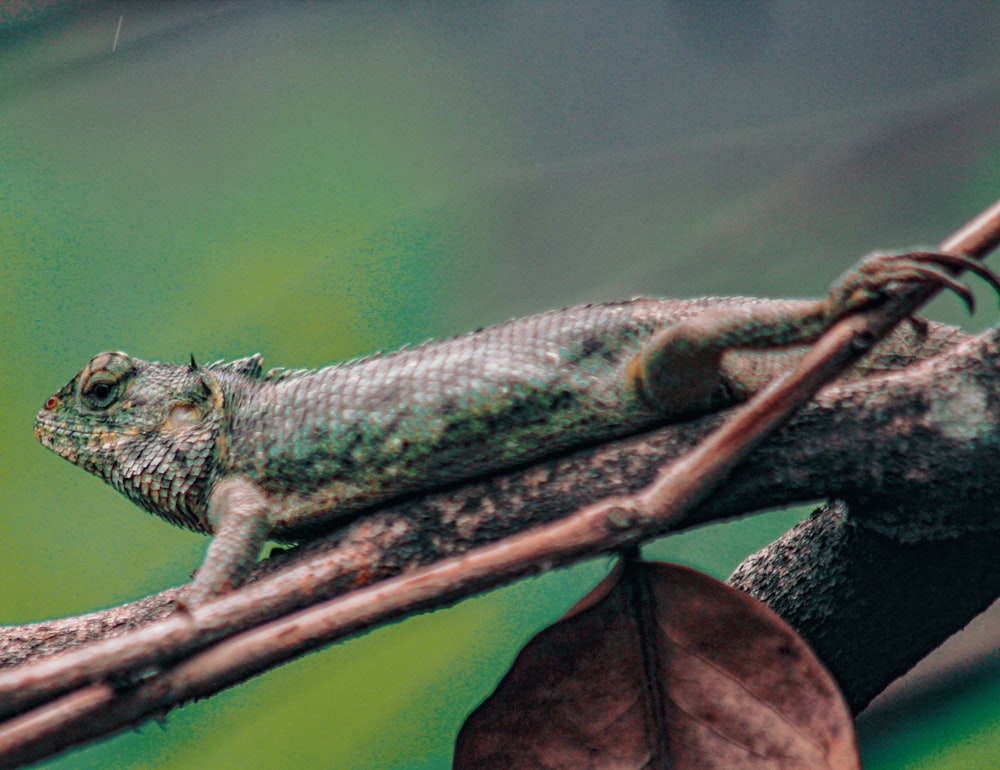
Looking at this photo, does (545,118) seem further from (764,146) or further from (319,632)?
(319,632)

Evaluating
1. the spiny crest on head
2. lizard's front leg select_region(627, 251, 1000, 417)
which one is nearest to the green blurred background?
the spiny crest on head

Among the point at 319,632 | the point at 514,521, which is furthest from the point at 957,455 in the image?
the point at 319,632

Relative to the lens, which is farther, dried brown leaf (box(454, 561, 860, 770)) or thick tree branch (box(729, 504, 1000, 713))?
thick tree branch (box(729, 504, 1000, 713))

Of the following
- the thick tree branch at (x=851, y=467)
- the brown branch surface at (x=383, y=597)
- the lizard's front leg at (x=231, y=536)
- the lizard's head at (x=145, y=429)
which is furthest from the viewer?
the lizard's head at (x=145, y=429)

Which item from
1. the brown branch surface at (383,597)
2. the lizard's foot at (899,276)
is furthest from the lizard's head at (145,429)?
the lizard's foot at (899,276)

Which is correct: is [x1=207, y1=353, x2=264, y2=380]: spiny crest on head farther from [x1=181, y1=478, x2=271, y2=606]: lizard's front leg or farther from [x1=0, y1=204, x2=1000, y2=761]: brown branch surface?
[x1=0, y1=204, x2=1000, y2=761]: brown branch surface

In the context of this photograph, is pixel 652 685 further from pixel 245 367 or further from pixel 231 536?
pixel 245 367

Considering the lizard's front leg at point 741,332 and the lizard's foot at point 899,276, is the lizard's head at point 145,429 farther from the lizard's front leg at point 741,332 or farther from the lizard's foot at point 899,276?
the lizard's foot at point 899,276

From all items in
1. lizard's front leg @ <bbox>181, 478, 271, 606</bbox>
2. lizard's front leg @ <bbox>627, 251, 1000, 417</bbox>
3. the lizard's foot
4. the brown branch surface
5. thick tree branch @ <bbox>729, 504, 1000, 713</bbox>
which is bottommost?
thick tree branch @ <bbox>729, 504, 1000, 713</bbox>
